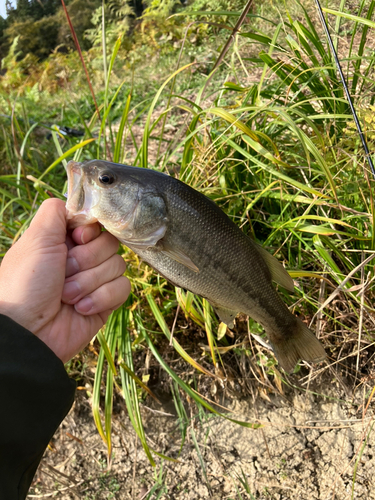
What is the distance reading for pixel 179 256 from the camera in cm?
164

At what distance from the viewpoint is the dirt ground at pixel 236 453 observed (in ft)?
8.29

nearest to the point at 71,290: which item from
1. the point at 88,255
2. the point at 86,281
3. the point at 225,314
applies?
the point at 86,281

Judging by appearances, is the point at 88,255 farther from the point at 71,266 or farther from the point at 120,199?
the point at 120,199

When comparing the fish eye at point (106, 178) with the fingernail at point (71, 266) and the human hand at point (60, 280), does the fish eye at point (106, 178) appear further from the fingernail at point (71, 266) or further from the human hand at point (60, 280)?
the fingernail at point (71, 266)

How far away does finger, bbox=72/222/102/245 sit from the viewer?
1.85 m

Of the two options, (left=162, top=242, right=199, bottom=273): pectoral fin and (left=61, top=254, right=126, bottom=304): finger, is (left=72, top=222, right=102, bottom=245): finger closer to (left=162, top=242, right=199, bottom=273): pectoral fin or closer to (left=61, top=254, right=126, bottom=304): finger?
(left=61, top=254, right=126, bottom=304): finger

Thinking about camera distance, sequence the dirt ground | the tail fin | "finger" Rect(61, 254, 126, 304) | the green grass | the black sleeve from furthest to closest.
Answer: the dirt ground
the green grass
the tail fin
"finger" Rect(61, 254, 126, 304)
the black sleeve

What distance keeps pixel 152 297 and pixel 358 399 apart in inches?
60.2

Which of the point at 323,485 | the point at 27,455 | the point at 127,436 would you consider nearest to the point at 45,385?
the point at 27,455

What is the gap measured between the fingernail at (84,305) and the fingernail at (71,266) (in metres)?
0.15

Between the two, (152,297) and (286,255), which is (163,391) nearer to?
(152,297)

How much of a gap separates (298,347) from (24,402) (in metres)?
1.29

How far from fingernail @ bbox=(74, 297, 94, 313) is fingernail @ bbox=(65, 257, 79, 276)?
0.15m

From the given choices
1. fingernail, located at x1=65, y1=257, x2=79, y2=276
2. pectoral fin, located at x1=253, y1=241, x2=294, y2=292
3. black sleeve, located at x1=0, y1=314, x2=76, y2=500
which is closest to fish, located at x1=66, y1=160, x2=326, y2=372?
pectoral fin, located at x1=253, y1=241, x2=294, y2=292
